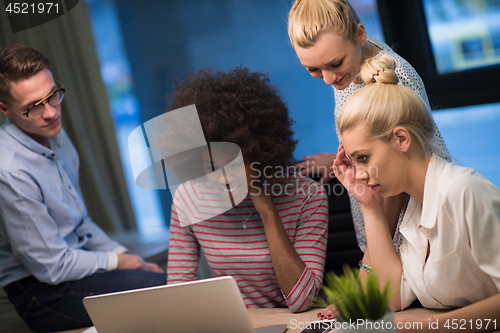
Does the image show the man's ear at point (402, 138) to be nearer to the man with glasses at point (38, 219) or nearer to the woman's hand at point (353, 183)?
the woman's hand at point (353, 183)

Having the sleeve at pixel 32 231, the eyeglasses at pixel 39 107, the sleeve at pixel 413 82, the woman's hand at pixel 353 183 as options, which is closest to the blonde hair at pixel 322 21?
the sleeve at pixel 413 82

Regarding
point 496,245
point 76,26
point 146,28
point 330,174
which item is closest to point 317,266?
point 330,174

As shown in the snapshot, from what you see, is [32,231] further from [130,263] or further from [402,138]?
[402,138]

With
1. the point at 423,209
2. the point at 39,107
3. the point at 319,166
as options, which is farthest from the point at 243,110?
the point at 39,107

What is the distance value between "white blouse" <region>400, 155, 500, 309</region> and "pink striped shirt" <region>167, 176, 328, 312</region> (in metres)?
0.34

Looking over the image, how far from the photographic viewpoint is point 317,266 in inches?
48.6

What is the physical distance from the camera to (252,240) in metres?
1.33

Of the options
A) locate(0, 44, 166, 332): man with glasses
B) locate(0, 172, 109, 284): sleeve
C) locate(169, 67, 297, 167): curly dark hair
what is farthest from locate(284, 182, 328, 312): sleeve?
locate(0, 172, 109, 284): sleeve

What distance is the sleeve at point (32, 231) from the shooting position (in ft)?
4.97

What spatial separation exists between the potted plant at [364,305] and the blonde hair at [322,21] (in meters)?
0.64

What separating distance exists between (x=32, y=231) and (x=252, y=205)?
2.66ft

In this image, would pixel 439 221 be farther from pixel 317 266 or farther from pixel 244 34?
pixel 244 34

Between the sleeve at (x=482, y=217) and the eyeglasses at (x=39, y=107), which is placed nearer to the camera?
the sleeve at (x=482, y=217)

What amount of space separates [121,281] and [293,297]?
846mm
